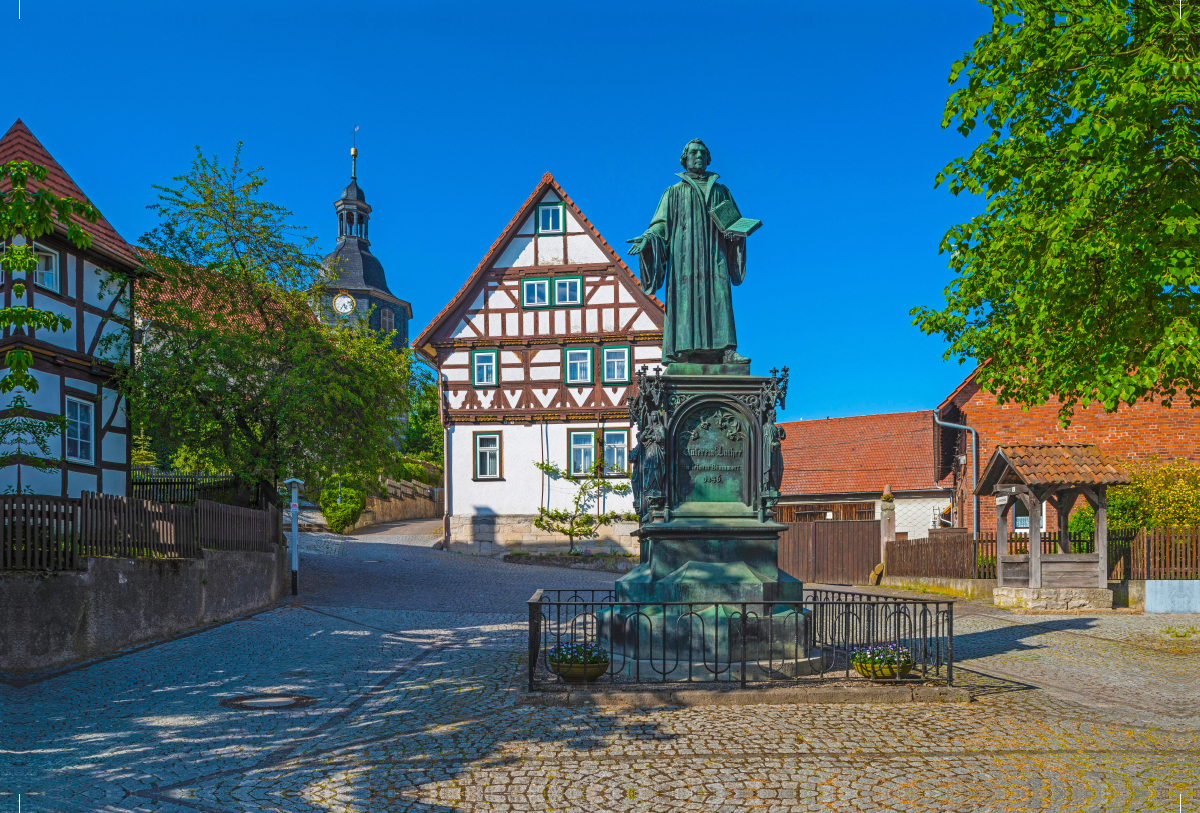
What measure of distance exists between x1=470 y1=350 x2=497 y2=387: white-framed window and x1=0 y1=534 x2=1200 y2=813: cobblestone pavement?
2076cm

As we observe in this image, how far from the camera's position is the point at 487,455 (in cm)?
3319

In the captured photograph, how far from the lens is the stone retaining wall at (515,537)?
31.8 meters

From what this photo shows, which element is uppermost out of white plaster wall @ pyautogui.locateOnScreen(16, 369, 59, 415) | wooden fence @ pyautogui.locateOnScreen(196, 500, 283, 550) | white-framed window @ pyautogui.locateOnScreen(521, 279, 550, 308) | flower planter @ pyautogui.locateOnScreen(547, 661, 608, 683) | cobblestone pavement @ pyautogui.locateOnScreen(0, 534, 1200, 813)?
white-framed window @ pyautogui.locateOnScreen(521, 279, 550, 308)

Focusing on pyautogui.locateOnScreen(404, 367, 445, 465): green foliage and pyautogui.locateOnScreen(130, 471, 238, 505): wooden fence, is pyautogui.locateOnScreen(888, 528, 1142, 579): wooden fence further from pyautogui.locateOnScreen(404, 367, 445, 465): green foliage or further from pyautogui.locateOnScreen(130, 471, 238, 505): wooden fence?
pyautogui.locateOnScreen(404, 367, 445, 465): green foliage

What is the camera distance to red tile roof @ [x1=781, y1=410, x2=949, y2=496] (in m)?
35.5

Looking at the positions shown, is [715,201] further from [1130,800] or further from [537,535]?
[537,535]

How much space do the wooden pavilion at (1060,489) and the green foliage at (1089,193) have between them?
506 cm

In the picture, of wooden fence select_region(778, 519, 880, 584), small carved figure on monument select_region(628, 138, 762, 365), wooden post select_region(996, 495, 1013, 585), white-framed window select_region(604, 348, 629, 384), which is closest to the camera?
small carved figure on monument select_region(628, 138, 762, 365)

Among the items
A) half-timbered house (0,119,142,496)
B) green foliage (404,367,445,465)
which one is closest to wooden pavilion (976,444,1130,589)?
half-timbered house (0,119,142,496)

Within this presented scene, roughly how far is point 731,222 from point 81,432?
15.2 meters

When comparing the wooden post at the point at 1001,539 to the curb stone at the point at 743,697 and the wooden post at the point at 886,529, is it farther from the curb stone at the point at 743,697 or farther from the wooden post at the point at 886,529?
the curb stone at the point at 743,697

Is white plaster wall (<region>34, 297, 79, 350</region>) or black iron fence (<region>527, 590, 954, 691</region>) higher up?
white plaster wall (<region>34, 297, 79, 350</region>)

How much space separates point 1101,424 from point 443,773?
24.7 meters

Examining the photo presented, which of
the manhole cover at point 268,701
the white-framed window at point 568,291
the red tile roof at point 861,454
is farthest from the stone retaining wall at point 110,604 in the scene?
the red tile roof at point 861,454
